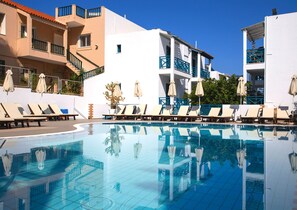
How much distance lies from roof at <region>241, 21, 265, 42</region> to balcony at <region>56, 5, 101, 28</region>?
13.0m

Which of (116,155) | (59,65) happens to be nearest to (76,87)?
(59,65)

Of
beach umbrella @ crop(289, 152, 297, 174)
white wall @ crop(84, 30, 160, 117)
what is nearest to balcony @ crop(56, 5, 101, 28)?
white wall @ crop(84, 30, 160, 117)

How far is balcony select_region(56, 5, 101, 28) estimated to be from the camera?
2497 cm

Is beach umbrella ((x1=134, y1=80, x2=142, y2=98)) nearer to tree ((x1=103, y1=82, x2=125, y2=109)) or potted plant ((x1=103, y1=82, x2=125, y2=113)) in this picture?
potted plant ((x1=103, y1=82, x2=125, y2=113))

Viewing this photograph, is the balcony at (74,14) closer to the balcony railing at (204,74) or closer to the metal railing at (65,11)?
the metal railing at (65,11)

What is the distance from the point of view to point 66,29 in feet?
82.4

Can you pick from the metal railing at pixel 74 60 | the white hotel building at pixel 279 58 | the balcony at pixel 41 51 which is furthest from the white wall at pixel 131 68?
the white hotel building at pixel 279 58

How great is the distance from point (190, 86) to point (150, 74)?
21.1 feet

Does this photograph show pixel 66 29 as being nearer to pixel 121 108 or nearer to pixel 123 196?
pixel 121 108

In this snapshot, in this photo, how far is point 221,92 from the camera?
21.1 meters

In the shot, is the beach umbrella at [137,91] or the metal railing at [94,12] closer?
the beach umbrella at [137,91]

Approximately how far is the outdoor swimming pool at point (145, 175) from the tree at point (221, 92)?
11494 mm

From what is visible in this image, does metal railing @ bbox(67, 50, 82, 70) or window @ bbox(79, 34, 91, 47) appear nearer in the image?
metal railing @ bbox(67, 50, 82, 70)

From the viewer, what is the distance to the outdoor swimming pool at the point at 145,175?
163 inches
